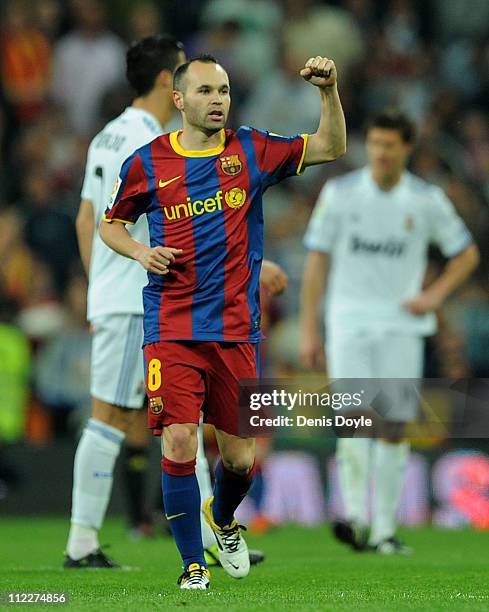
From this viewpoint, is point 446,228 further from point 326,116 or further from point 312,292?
point 326,116

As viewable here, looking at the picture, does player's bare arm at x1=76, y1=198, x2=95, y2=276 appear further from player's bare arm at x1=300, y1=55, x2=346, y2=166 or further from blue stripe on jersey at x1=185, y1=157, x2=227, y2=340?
player's bare arm at x1=300, y1=55, x2=346, y2=166

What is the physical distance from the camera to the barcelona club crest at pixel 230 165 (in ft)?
19.5

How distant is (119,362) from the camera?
6.97 meters

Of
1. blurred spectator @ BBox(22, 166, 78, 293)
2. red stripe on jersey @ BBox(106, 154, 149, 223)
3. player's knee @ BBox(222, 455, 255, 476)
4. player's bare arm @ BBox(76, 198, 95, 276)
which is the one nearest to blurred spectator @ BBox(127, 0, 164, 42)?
blurred spectator @ BBox(22, 166, 78, 293)

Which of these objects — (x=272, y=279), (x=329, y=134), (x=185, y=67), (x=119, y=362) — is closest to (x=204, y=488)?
(x=119, y=362)

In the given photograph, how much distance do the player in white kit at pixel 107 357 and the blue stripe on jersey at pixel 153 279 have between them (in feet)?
3.35

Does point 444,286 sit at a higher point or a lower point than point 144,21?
lower

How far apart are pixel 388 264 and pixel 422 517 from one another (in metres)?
2.90

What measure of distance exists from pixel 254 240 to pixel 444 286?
3.22 m

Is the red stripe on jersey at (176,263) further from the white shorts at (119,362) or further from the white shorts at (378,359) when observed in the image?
the white shorts at (378,359)

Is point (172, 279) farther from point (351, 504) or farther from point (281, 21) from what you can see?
point (281, 21)

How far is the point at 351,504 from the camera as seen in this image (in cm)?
856

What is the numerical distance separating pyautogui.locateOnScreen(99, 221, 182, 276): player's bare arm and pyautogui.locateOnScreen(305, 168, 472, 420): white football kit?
3089 millimetres

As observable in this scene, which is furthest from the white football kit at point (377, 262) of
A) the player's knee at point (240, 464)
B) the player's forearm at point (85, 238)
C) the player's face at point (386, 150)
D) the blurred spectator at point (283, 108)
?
the blurred spectator at point (283, 108)
